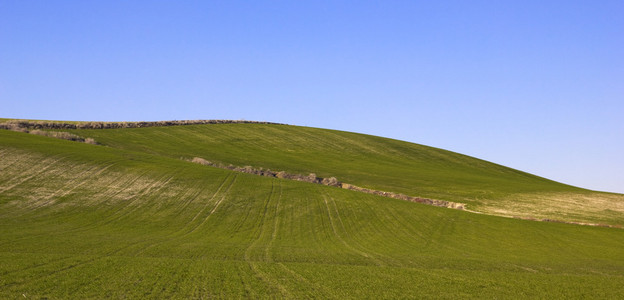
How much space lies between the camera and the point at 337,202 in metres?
40.8

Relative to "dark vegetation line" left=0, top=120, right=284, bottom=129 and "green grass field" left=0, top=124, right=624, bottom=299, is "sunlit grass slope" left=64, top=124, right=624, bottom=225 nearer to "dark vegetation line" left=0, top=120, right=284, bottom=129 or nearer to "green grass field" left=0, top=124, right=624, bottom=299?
"green grass field" left=0, top=124, right=624, bottom=299

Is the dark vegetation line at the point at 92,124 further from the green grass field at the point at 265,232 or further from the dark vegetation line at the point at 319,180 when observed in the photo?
the dark vegetation line at the point at 319,180

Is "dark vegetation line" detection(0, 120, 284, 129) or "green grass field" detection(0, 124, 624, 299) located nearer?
"green grass field" detection(0, 124, 624, 299)

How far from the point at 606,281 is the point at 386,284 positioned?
348 inches

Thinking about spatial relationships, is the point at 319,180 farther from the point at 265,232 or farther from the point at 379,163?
the point at 265,232

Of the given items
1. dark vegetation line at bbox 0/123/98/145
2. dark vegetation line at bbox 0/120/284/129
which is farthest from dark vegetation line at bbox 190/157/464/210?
dark vegetation line at bbox 0/120/284/129

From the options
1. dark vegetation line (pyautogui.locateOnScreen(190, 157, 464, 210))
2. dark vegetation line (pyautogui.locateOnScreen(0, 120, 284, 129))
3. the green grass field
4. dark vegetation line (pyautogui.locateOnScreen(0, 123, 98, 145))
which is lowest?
the green grass field

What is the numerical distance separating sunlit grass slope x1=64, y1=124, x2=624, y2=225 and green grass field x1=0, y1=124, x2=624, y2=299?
449mm

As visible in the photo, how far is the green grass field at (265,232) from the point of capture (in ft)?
54.2

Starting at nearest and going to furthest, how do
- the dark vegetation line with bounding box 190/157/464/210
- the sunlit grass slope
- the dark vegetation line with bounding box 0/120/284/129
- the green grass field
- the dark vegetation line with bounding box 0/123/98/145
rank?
the green grass field, the dark vegetation line with bounding box 190/157/464/210, the sunlit grass slope, the dark vegetation line with bounding box 0/123/98/145, the dark vegetation line with bounding box 0/120/284/129

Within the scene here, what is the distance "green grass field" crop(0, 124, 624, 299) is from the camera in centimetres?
1653

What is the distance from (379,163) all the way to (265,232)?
36580 millimetres

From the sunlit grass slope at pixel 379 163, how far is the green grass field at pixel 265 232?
0.45m

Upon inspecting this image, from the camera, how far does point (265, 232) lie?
104 feet
